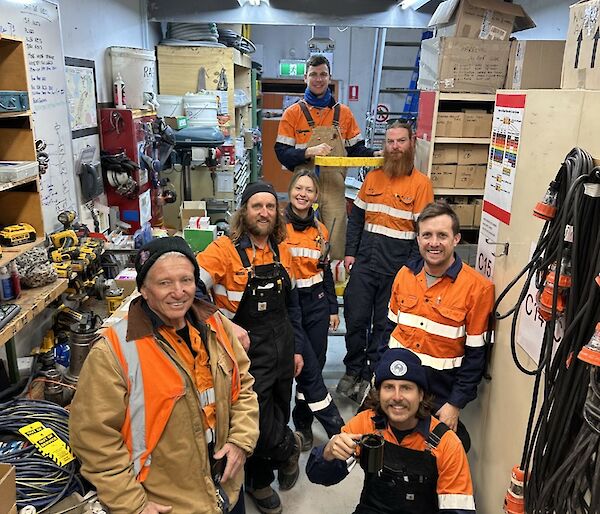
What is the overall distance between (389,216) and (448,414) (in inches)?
54.6

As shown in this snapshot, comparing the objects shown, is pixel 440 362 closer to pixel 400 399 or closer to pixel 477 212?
pixel 400 399

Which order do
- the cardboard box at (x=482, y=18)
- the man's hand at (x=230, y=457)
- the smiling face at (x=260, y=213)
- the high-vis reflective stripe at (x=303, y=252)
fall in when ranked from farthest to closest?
the cardboard box at (x=482, y=18) → the high-vis reflective stripe at (x=303, y=252) → the smiling face at (x=260, y=213) → the man's hand at (x=230, y=457)

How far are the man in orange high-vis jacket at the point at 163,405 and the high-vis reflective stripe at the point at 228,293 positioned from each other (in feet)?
2.00

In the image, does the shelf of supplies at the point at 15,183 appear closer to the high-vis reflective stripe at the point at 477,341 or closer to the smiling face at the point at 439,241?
the smiling face at the point at 439,241

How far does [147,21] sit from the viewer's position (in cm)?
476

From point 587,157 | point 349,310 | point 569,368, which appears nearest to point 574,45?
point 587,157

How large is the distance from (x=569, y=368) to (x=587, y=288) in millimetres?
207

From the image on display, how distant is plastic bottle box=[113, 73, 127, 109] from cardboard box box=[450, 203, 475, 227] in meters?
2.36

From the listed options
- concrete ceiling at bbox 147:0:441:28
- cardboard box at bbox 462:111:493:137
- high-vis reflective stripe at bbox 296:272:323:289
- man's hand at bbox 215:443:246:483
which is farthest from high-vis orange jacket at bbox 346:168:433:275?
concrete ceiling at bbox 147:0:441:28

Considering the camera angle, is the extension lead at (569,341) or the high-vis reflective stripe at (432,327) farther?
the high-vis reflective stripe at (432,327)

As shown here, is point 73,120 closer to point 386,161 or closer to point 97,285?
point 97,285

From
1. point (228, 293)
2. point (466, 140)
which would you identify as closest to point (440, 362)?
point (228, 293)

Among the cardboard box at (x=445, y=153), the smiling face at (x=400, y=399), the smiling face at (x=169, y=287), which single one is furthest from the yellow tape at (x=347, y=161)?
the smiling face at (x=169, y=287)

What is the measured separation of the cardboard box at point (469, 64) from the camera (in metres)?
3.22
